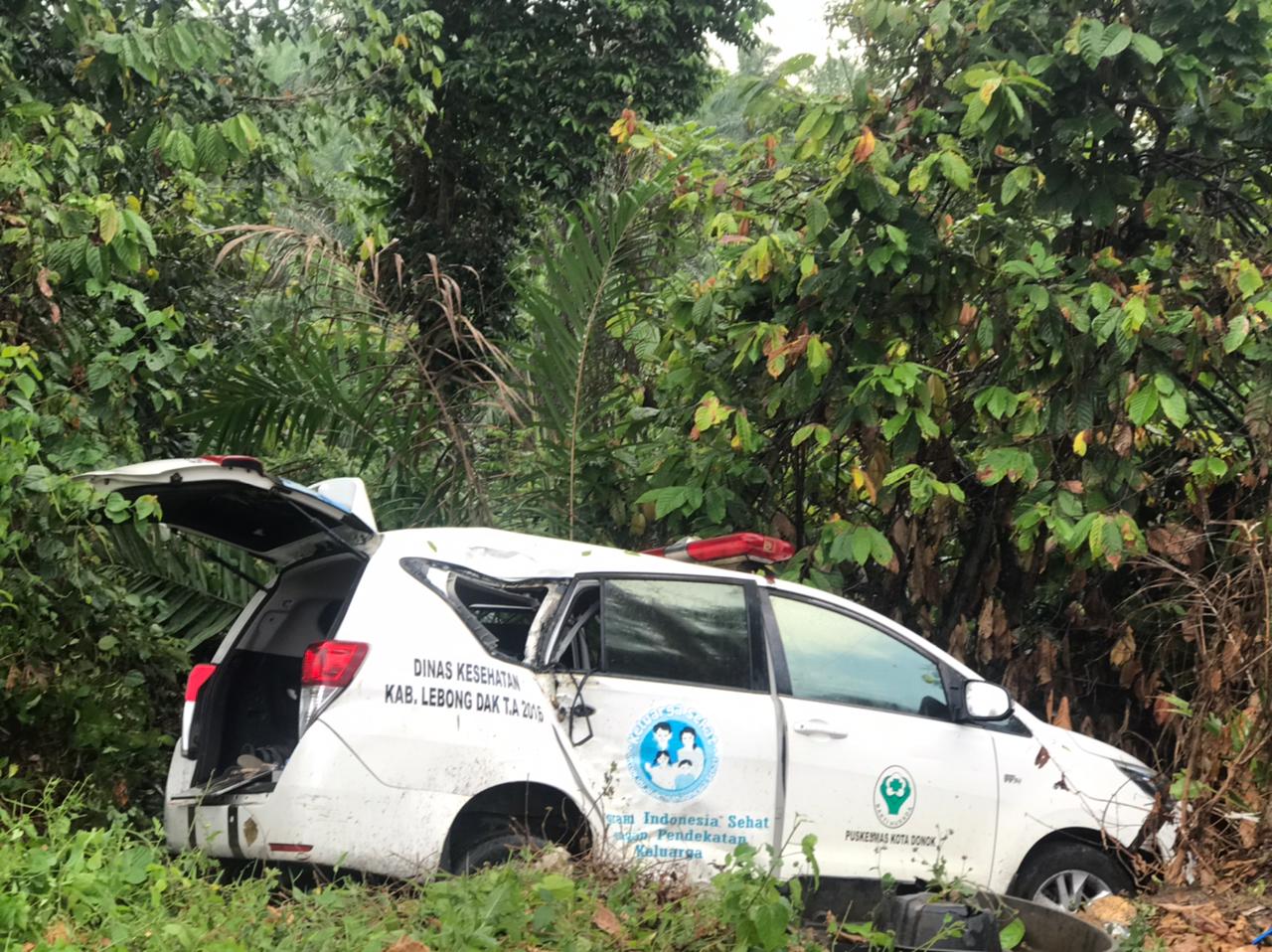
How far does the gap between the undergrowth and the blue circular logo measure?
0.77 m

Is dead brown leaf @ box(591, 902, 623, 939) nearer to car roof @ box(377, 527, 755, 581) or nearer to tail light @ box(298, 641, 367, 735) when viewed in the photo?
tail light @ box(298, 641, 367, 735)

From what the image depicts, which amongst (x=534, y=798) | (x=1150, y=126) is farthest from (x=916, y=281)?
(x=534, y=798)

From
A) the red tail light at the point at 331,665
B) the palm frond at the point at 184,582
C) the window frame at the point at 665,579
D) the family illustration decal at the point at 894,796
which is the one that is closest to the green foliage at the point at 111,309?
the palm frond at the point at 184,582

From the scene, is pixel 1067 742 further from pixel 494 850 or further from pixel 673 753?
pixel 494 850

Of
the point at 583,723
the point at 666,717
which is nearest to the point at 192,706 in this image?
the point at 583,723

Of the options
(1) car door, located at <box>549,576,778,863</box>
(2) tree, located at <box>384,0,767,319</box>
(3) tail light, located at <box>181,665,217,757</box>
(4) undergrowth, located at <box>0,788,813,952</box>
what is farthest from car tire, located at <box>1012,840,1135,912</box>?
(2) tree, located at <box>384,0,767,319</box>

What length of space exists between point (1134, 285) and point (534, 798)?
433 cm

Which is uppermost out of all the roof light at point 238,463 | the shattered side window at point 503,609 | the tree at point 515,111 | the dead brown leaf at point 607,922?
the tree at point 515,111

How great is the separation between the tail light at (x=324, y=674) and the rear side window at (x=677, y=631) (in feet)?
Result: 3.41

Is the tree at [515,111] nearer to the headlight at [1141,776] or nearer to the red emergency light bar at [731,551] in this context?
the red emergency light bar at [731,551]

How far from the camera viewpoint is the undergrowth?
360cm

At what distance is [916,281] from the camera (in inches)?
293

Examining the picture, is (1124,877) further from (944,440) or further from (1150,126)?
(1150,126)

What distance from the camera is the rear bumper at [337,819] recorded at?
14.8 feet
